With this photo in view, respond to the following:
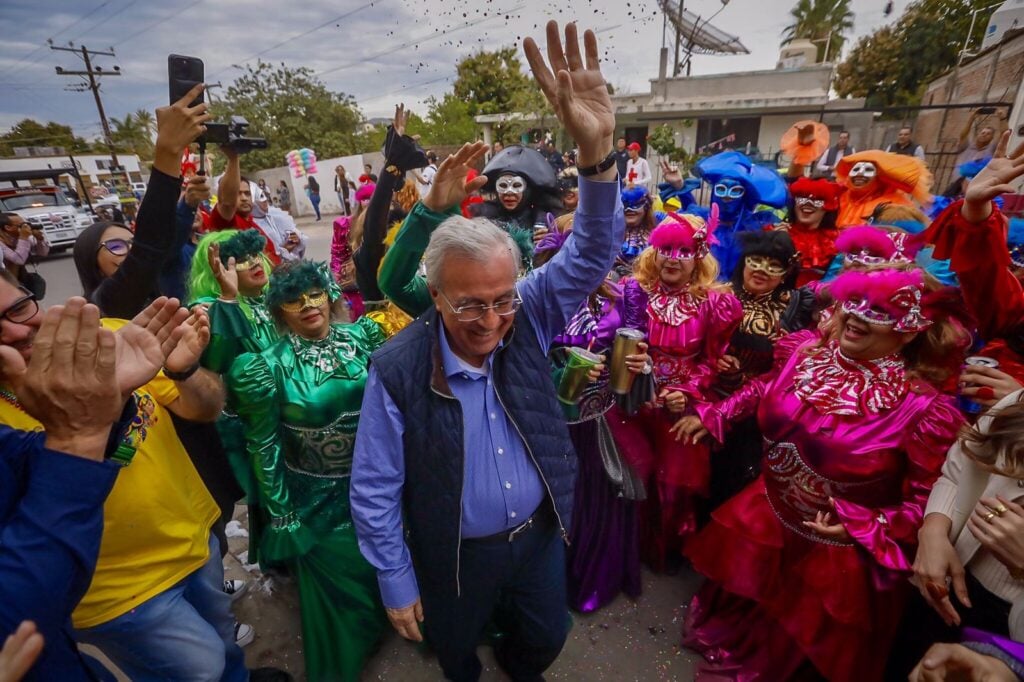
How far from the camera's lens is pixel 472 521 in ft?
5.81

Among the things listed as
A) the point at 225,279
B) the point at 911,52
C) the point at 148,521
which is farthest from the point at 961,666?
the point at 911,52

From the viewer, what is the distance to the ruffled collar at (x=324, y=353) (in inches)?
81.9

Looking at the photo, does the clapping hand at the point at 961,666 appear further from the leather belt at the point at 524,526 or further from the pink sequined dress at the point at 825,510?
the leather belt at the point at 524,526

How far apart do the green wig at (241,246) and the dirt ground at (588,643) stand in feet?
6.86

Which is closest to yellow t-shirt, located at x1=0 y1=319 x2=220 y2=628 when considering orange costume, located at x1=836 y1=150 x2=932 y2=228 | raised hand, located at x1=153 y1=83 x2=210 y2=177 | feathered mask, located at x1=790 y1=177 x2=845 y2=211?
raised hand, located at x1=153 y1=83 x2=210 y2=177

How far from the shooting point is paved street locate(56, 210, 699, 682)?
8.11 feet

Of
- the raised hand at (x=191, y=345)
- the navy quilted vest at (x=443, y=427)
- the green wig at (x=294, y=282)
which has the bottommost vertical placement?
the navy quilted vest at (x=443, y=427)

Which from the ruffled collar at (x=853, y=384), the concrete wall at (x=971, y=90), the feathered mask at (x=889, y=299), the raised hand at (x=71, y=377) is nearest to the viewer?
the raised hand at (x=71, y=377)

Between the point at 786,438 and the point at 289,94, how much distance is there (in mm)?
36663

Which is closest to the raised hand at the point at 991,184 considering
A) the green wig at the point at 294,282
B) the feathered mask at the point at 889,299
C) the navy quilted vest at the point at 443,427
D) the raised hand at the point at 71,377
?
the feathered mask at the point at 889,299

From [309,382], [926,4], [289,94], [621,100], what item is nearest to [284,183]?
[289,94]

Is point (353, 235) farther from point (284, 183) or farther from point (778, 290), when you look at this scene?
point (284, 183)

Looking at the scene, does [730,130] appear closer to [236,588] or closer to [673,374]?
[673,374]

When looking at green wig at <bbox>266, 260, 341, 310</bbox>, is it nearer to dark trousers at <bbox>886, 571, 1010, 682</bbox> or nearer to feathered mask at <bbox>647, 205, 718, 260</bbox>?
feathered mask at <bbox>647, 205, 718, 260</bbox>
